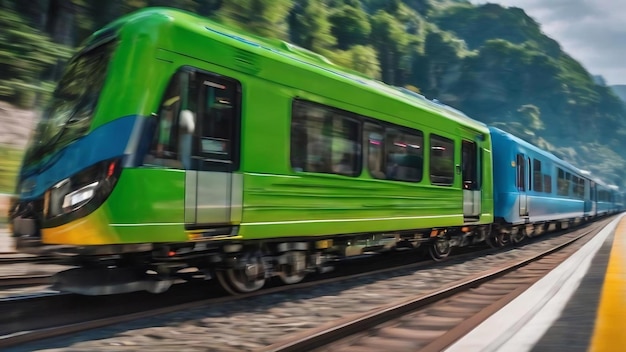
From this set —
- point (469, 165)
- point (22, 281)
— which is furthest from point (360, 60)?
point (22, 281)

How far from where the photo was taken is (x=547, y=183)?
18.2 m

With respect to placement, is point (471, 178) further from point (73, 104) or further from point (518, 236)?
point (73, 104)

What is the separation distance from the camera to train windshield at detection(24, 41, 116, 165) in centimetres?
517

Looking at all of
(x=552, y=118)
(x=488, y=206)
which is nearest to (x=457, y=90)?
(x=552, y=118)

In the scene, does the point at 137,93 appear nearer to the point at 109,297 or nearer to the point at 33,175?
the point at 33,175

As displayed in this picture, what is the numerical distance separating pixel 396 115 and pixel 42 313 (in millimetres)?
5743

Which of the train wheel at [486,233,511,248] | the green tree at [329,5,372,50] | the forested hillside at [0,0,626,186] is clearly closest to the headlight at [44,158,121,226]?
the train wheel at [486,233,511,248]

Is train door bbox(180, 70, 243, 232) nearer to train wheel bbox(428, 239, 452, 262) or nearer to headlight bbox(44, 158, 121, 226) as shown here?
headlight bbox(44, 158, 121, 226)

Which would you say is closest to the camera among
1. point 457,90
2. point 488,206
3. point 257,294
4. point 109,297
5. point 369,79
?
point 109,297

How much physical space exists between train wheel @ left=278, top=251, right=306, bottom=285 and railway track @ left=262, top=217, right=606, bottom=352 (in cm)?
172

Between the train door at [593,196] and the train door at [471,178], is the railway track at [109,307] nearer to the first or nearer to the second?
the train door at [471,178]

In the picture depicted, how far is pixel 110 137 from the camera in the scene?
488 cm

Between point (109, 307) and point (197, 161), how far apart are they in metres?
1.83

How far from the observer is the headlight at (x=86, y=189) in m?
4.77
